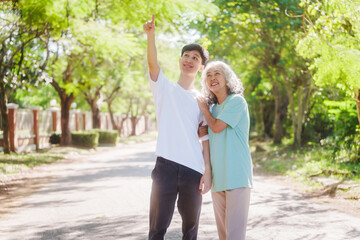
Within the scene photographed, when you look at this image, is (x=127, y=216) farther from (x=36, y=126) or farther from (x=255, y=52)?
(x=36, y=126)

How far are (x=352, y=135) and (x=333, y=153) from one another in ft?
2.49

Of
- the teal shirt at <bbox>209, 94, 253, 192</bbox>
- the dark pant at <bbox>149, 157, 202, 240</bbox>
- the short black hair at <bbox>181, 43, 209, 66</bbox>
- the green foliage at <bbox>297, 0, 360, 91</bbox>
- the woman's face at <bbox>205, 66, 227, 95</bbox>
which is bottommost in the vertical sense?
the dark pant at <bbox>149, 157, 202, 240</bbox>

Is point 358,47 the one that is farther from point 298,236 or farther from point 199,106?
point 199,106

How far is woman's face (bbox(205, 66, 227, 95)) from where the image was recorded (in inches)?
146

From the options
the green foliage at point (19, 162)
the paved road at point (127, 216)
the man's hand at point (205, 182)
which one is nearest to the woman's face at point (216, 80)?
the man's hand at point (205, 182)

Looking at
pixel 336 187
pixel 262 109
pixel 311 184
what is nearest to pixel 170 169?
pixel 336 187

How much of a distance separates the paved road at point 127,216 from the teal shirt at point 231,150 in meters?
1.88

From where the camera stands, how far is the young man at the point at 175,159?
338 cm

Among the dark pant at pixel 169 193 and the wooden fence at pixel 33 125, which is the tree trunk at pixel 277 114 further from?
the dark pant at pixel 169 193

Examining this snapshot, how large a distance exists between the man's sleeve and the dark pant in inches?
19.3

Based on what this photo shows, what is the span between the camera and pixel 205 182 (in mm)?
3506

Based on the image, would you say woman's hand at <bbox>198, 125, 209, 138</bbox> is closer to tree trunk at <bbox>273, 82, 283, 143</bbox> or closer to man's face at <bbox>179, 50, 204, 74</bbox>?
man's face at <bbox>179, 50, 204, 74</bbox>

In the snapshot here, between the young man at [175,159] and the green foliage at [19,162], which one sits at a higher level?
the young man at [175,159]

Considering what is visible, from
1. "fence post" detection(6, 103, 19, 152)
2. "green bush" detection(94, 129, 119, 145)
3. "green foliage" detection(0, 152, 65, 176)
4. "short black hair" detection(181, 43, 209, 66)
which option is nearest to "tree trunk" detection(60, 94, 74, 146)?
"fence post" detection(6, 103, 19, 152)
